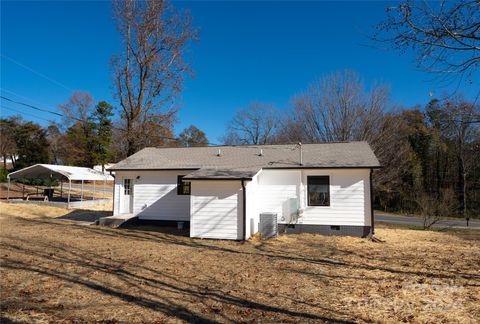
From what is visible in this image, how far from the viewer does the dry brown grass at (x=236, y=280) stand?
476cm

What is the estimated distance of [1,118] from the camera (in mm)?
50406

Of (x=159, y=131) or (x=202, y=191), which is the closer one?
(x=202, y=191)

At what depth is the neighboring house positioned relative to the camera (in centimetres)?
1155

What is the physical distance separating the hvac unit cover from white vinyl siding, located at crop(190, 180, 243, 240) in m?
1.03

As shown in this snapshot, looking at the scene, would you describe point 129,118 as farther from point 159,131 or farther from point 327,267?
point 327,267

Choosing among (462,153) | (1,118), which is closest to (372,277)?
(462,153)

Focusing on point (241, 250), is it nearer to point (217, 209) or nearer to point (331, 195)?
point (217, 209)

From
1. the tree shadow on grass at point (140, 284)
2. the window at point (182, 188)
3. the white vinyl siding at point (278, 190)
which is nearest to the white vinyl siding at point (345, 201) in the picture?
the white vinyl siding at point (278, 190)

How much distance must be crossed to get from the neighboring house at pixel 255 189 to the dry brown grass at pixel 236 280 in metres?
1.07

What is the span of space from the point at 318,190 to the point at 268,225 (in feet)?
8.20

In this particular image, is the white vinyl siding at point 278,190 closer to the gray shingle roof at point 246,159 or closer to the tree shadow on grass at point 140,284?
the gray shingle roof at point 246,159

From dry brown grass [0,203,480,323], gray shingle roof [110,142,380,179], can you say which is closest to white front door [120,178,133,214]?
gray shingle roof [110,142,380,179]

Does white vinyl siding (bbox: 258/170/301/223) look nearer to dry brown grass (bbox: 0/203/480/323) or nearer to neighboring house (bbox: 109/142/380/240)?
neighboring house (bbox: 109/142/380/240)

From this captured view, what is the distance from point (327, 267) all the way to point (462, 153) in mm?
34045
